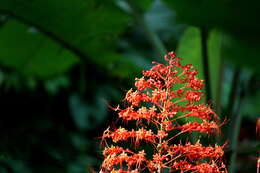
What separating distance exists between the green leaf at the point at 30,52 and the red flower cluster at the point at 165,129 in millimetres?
909

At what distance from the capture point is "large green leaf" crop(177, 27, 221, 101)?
37.9 inches

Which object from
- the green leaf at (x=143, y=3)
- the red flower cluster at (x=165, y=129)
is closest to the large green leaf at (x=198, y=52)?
the green leaf at (x=143, y=3)

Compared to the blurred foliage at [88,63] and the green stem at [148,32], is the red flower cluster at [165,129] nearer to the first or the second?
the blurred foliage at [88,63]

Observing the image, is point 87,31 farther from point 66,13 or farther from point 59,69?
point 59,69

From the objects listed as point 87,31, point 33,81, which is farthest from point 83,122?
point 87,31

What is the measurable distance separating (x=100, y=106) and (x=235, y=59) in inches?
63.6

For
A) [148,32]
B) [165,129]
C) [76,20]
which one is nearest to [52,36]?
[76,20]

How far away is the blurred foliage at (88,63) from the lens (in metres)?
0.47

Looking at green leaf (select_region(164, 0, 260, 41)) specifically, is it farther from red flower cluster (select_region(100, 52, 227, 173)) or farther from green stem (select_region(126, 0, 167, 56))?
green stem (select_region(126, 0, 167, 56))

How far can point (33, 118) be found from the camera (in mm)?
1830

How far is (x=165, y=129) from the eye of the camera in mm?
424

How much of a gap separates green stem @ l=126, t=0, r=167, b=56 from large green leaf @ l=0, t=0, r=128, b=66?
0.04 m

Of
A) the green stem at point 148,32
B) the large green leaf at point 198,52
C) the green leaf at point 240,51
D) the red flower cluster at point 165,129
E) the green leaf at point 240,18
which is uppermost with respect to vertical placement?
the green stem at point 148,32

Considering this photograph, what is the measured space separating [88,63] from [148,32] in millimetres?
452
